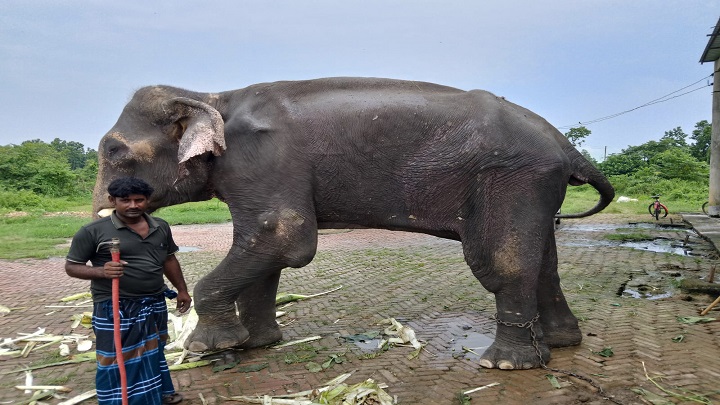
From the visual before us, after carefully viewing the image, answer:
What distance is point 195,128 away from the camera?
404cm

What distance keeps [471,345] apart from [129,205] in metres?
3.14

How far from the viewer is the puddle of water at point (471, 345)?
4.51 metres

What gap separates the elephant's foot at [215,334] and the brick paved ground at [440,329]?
0.22 metres

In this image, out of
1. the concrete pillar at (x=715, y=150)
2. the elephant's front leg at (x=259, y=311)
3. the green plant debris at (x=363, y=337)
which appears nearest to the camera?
the elephant's front leg at (x=259, y=311)

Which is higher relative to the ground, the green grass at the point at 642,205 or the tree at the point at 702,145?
the tree at the point at 702,145

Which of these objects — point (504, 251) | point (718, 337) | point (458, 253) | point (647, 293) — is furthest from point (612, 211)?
point (504, 251)

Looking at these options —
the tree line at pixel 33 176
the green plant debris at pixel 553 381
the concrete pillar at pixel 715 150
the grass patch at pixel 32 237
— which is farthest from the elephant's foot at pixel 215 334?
the tree line at pixel 33 176

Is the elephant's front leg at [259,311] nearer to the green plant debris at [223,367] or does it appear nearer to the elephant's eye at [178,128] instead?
the green plant debris at [223,367]

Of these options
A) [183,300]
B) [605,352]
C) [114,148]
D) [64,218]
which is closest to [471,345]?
[605,352]

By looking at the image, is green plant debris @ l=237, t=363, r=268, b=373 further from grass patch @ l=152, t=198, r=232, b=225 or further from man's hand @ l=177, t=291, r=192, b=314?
grass patch @ l=152, t=198, r=232, b=225

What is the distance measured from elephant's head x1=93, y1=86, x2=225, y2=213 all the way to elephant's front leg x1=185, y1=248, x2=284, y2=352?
2.46 ft

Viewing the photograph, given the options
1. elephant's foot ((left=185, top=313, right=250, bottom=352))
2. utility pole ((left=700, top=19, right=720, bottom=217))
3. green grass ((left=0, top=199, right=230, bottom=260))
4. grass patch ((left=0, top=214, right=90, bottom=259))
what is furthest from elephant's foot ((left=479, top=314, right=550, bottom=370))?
utility pole ((left=700, top=19, right=720, bottom=217))

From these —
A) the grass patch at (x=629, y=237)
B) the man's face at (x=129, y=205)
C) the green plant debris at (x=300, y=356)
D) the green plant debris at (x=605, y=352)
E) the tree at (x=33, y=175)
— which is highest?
the tree at (x=33, y=175)

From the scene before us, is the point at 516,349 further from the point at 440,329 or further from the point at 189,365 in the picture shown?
the point at 189,365
